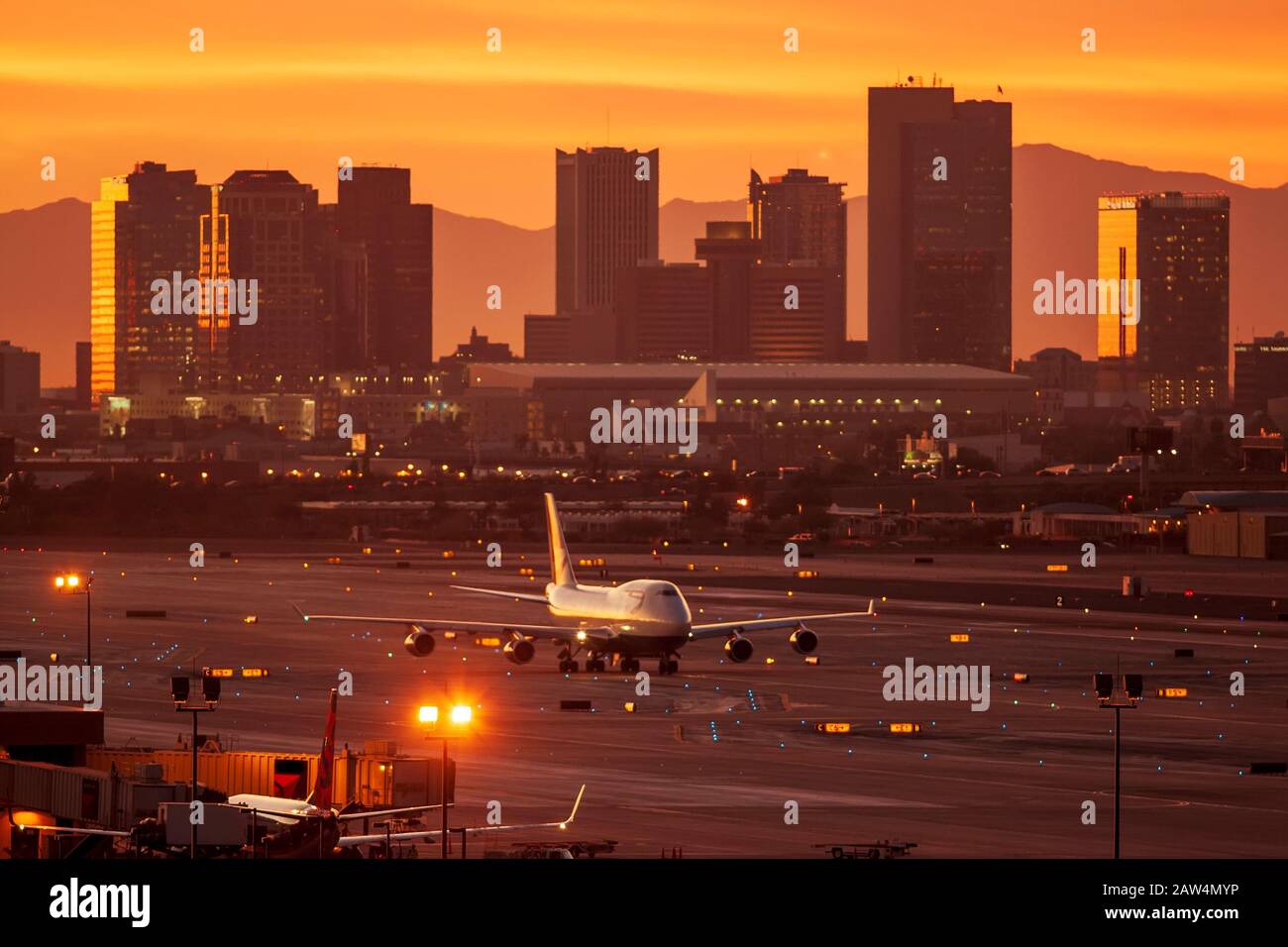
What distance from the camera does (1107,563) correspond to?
599 ft

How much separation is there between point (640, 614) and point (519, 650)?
20.7 feet

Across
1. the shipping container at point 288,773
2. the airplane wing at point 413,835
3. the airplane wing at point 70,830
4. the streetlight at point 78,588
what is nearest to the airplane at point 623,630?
the streetlight at point 78,588

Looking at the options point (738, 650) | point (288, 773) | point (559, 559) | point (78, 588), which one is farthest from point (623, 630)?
point (78, 588)

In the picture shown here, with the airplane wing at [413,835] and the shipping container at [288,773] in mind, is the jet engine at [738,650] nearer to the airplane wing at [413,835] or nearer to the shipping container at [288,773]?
the shipping container at [288,773]

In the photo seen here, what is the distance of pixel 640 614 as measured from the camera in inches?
3696

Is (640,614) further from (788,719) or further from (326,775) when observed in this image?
(326,775)

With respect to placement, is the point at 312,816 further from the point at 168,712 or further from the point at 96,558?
the point at 96,558

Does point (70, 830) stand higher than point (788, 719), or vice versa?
point (70, 830)

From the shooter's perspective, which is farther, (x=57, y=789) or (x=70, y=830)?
(x=57, y=789)

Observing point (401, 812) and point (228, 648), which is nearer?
point (401, 812)

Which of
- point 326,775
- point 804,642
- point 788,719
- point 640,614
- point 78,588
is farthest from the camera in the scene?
point 78,588
